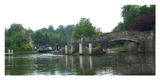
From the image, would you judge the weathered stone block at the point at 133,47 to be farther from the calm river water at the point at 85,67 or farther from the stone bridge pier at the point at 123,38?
the calm river water at the point at 85,67

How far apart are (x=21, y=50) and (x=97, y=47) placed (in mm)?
27334

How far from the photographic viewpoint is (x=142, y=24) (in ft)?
148

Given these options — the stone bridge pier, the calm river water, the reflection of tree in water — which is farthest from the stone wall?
the reflection of tree in water

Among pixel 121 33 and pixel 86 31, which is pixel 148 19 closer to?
pixel 121 33

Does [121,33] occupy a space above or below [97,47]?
above

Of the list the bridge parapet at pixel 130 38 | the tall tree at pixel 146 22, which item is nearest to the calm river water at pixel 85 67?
the bridge parapet at pixel 130 38

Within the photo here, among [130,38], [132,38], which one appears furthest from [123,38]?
[132,38]

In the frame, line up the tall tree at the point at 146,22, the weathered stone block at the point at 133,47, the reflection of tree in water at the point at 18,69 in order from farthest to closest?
the weathered stone block at the point at 133,47 < the tall tree at the point at 146,22 < the reflection of tree in water at the point at 18,69

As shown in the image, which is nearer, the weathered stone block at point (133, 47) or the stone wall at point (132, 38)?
the stone wall at point (132, 38)

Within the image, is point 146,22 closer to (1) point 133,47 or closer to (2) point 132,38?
(1) point 133,47

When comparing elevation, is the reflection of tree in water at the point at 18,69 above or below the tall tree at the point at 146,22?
below

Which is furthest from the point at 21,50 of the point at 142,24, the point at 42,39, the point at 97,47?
the point at 42,39

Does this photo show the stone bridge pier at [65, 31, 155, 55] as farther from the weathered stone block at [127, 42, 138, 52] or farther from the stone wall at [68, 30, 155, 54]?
the weathered stone block at [127, 42, 138, 52]

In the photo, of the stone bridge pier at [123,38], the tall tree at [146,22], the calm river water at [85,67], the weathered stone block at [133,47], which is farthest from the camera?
the weathered stone block at [133,47]
